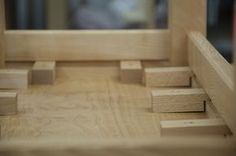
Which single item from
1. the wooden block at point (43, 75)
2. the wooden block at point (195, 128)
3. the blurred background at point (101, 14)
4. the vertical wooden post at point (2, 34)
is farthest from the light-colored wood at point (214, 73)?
the blurred background at point (101, 14)

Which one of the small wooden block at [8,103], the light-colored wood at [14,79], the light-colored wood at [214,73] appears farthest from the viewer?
the light-colored wood at [14,79]

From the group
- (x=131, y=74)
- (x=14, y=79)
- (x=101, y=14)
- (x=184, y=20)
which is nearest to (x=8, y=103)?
(x=14, y=79)

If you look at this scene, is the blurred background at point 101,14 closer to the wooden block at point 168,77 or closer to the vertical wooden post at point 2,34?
the vertical wooden post at point 2,34

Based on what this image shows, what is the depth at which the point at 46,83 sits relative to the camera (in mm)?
957

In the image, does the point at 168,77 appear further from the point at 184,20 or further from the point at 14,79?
the point at 14,79

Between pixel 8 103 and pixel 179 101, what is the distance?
26 centimetres

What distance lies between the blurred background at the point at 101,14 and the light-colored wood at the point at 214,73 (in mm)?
864

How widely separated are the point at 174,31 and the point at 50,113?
1.10 feet

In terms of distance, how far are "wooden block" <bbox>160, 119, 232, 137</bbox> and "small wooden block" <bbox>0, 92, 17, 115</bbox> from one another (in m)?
0.25

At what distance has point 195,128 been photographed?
61 cm

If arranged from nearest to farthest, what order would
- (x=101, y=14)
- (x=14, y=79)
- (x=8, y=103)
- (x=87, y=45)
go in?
1. (x=8, y=103)
2. (x=14, y=79)
3. (x=87, y=45)
4. (x=101, y=14)

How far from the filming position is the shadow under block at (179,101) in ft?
2.53

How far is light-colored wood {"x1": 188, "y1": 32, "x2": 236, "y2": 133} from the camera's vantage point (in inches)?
22.3

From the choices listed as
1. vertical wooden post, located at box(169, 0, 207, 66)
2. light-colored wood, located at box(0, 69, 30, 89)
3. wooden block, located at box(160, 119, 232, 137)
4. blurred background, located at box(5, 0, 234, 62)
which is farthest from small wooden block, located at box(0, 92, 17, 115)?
blurred background, located at box(5, 0, 234, 62)
